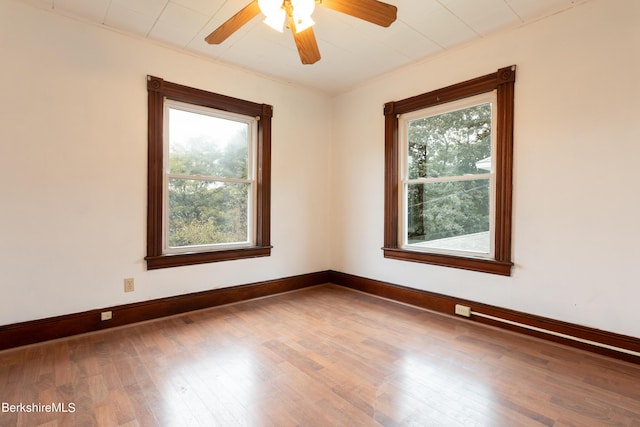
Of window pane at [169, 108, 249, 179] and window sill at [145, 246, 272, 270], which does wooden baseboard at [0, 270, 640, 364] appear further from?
window pane at [169, 108, 249, 179]

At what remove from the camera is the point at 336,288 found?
4.28 meters

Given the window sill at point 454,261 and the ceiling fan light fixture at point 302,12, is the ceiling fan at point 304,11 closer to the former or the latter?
the ceiling fan light fixture at point 302,12

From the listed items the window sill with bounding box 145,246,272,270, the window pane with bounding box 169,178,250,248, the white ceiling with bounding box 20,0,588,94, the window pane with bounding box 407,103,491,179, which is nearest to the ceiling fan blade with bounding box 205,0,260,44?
the white ceiling with bounding box 20,0,588,94

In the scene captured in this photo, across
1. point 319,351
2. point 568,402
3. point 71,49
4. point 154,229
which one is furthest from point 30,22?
point 568,402

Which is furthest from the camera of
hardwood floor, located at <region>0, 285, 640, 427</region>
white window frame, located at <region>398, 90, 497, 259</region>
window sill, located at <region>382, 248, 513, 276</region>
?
white window frame, located at <region>398, 90, 497, 259</region>

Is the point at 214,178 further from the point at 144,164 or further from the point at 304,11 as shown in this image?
the point at 304,11

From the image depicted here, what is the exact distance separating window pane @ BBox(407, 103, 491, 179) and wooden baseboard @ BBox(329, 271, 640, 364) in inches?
51.1

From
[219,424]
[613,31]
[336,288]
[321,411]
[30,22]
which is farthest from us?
[336,288]

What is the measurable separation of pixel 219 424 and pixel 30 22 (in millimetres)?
3203

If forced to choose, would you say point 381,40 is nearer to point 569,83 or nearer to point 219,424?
point 569,83

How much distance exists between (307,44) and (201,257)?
91.3 inches

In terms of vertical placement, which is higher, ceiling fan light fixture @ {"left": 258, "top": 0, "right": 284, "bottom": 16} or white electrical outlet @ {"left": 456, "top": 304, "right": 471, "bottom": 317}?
ceiling fan light fixture @ {"left": 258, "top": 0, "right": 284, "bottom": 16}

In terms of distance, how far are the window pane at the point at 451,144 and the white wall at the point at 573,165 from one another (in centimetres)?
32

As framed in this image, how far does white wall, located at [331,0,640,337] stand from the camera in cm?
225
